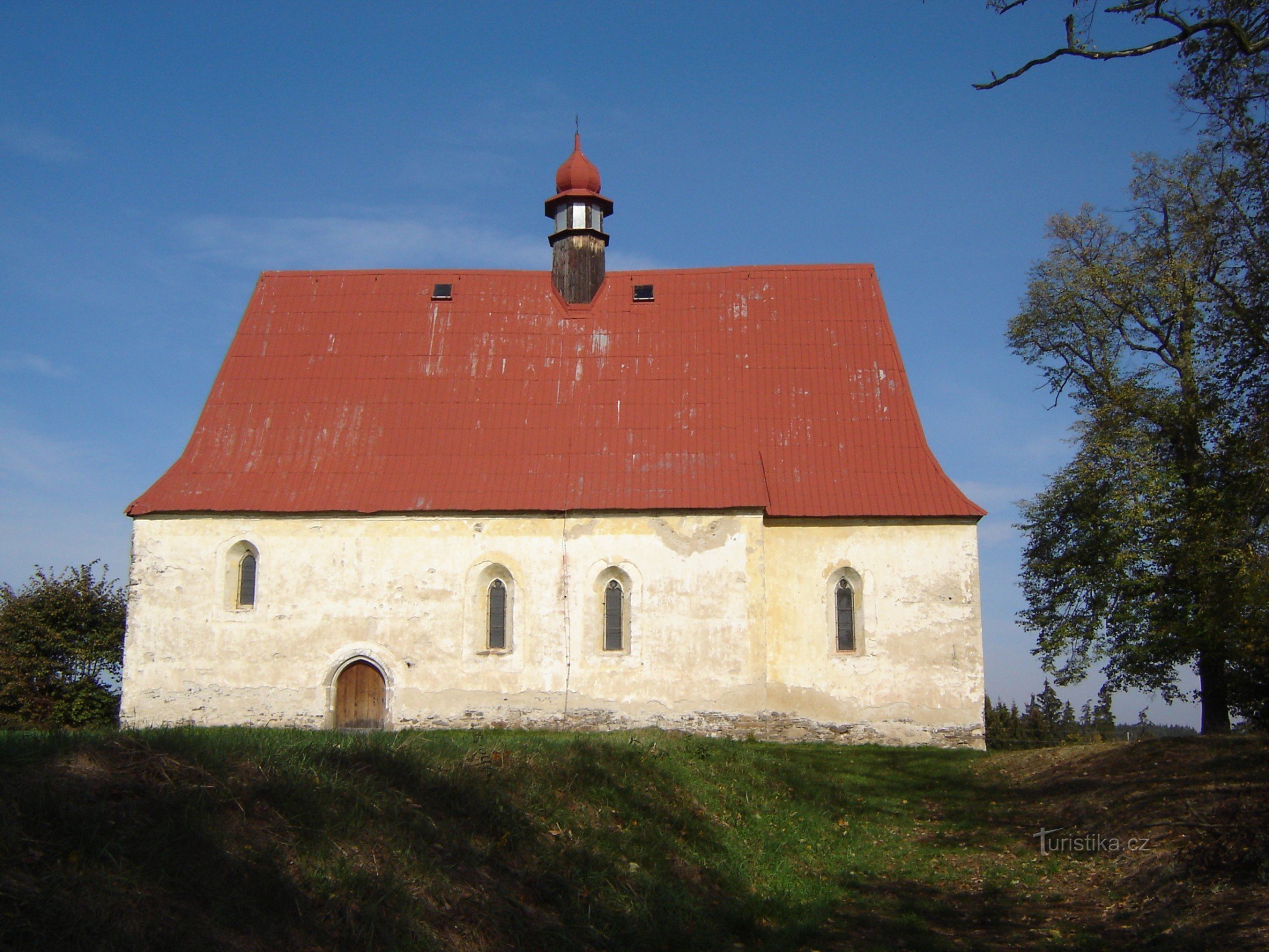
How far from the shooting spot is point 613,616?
20.5 meters

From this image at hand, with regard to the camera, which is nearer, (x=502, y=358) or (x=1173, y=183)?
(x=1173, y=183)

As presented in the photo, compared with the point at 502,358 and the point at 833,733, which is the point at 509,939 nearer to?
the point at 833,733

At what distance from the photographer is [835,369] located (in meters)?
23.0

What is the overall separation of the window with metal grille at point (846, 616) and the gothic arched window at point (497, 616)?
22.4ft

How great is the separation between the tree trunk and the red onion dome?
1706 cm

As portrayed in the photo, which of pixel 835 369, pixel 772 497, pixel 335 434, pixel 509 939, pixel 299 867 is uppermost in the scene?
pixel 835 369

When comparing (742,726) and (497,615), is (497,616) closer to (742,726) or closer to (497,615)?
(497,615)

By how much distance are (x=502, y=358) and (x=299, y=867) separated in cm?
1695

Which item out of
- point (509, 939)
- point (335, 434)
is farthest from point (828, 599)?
point (509, 939)

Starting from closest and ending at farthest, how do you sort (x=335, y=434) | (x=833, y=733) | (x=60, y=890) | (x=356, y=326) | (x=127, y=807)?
(x=60, y=890) → (x=127, y=807) → (x=833, y=733) → (x=335, y=434) → (x=356, y=326)

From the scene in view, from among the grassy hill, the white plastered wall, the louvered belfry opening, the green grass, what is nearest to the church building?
the white plastered wall

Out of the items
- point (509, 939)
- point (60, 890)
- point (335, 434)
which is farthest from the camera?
point (335, 434)

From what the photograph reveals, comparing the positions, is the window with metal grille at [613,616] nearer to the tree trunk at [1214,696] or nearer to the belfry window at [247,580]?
the belfry window at [247,580]

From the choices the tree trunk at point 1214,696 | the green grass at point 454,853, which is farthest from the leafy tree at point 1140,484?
the green grass at point 454,853
